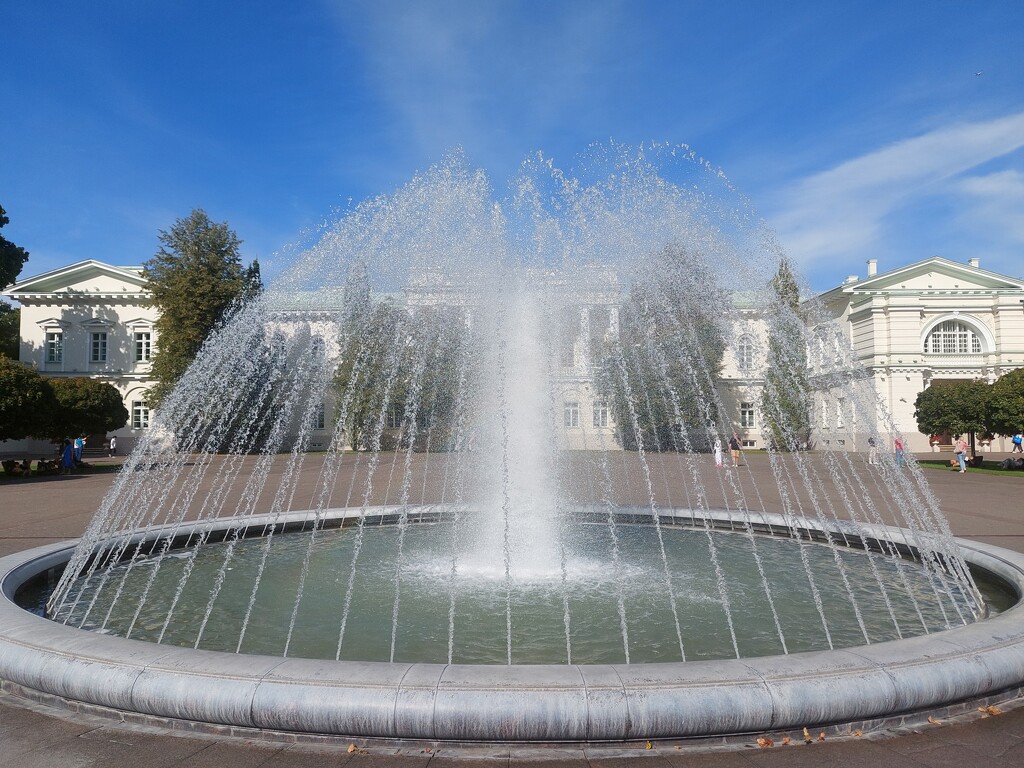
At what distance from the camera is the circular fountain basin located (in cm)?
383

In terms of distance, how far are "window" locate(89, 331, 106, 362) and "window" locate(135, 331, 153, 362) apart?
2.36 meters

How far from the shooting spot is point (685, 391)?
157 feet

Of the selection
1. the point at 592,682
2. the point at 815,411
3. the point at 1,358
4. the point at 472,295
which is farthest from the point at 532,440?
the point at 815,411

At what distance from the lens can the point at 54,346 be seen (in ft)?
168

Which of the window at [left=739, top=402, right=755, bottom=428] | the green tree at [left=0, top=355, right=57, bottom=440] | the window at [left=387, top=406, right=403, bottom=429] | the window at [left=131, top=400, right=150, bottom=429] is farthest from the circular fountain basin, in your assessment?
the window at [left=131, top=400, right=150, bottom=429]

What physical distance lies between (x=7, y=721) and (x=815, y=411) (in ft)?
175

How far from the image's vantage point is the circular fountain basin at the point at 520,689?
3.83 meters

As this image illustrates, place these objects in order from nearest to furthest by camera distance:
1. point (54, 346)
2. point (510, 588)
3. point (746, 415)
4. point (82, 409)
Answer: point (510, 588) → point (82, 409) → point (54, 346) → point (746, 415)

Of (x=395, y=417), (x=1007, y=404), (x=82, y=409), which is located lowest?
(x=1007, y=404)

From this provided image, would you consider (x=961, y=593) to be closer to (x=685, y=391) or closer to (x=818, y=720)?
(x=818, y=720)

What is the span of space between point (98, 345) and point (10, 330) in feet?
37.3

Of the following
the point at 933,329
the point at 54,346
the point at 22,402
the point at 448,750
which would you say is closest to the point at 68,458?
the point at 22,402

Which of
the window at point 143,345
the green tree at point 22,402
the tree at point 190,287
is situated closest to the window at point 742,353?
the green tree at point 22,402

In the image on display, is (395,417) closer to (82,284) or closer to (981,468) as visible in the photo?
(82,284)
